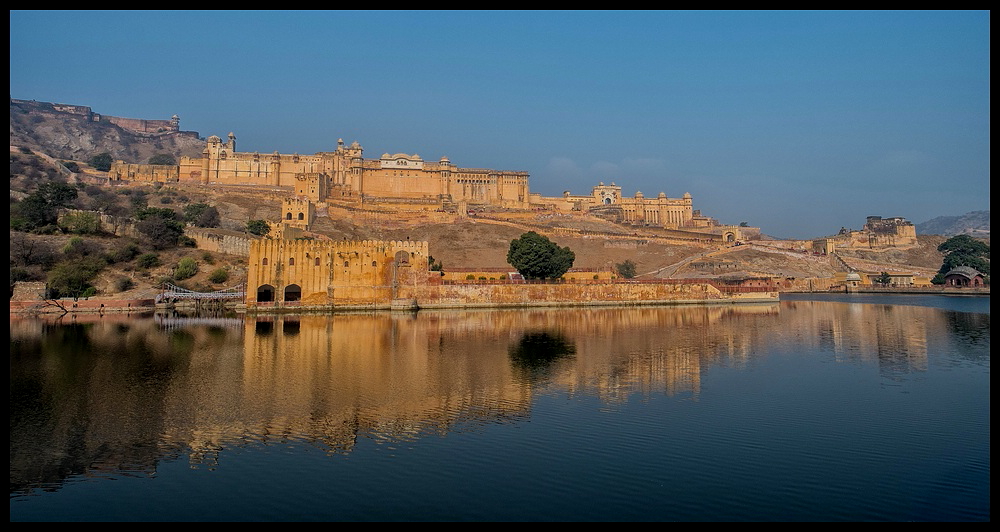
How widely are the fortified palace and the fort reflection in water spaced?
43755 mm

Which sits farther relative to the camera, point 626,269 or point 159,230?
point 626,269

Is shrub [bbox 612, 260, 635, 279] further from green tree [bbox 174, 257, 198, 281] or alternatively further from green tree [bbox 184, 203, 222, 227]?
green tree [bbox 184, 203, 222, 227]

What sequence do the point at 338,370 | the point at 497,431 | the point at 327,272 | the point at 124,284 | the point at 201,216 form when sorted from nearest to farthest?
1. the point at 497,431
2. the point at 338,370
3. the point at 327,272
4. the point at 124,284
5. the point at 201,216

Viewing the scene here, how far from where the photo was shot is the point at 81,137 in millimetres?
141250

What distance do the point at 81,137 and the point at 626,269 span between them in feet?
428

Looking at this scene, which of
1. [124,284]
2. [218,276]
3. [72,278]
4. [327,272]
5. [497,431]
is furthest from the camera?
[218,276]

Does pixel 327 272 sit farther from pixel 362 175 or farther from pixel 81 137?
pixel 81 137

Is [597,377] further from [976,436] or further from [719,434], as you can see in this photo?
[976,436]

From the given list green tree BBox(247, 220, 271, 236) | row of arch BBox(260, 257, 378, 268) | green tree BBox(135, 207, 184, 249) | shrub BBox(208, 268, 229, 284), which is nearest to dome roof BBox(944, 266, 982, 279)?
row of arch BBox(260, 257, 378, 268)

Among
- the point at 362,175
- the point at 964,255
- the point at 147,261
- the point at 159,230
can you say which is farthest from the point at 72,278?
the point at 964,255

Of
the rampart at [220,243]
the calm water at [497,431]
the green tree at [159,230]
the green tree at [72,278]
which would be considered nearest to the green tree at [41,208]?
the green tree at [159,230]

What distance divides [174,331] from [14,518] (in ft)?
62.8

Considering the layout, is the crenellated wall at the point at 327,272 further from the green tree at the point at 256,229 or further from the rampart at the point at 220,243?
the green tree at the point at 256,229

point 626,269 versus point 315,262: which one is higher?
point 626,269
